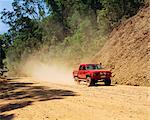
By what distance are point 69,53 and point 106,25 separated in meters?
11.1

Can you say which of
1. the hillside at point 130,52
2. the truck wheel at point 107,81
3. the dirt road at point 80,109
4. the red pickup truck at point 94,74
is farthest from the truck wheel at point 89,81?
the dirt road at point 80,109

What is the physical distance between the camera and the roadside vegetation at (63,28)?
43378mm

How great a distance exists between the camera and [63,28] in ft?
243

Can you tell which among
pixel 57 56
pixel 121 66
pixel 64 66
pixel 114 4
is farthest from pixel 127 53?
pixel 57 56

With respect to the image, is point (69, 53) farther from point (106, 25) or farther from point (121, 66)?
point (121, 66)

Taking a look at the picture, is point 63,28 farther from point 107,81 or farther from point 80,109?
point 80,109

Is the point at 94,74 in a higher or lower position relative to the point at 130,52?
lower

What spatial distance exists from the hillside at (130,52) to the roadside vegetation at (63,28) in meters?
4.03

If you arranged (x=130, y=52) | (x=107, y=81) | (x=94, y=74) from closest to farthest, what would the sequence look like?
(x=94, y=74), (x=107, y=81), (x=130, y=52)

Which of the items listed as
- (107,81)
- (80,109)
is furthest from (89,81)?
(80,109)

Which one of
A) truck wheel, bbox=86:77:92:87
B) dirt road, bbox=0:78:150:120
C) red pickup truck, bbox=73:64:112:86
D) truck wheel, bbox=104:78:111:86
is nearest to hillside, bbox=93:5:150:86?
truck wheel, bbox=104:78:111:86

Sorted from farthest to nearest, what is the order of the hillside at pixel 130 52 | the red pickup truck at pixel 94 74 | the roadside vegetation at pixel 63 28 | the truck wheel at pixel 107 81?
the roadside vegetation at pixel 63 28 → the hillside at pixel 130 52 → the truck wheel at pixel 107 81 → the red pickup truck at pixel 94 74

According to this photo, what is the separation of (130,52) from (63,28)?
1679 inches

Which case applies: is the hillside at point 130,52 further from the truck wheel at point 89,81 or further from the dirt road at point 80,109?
the dirt road at point 80,109
